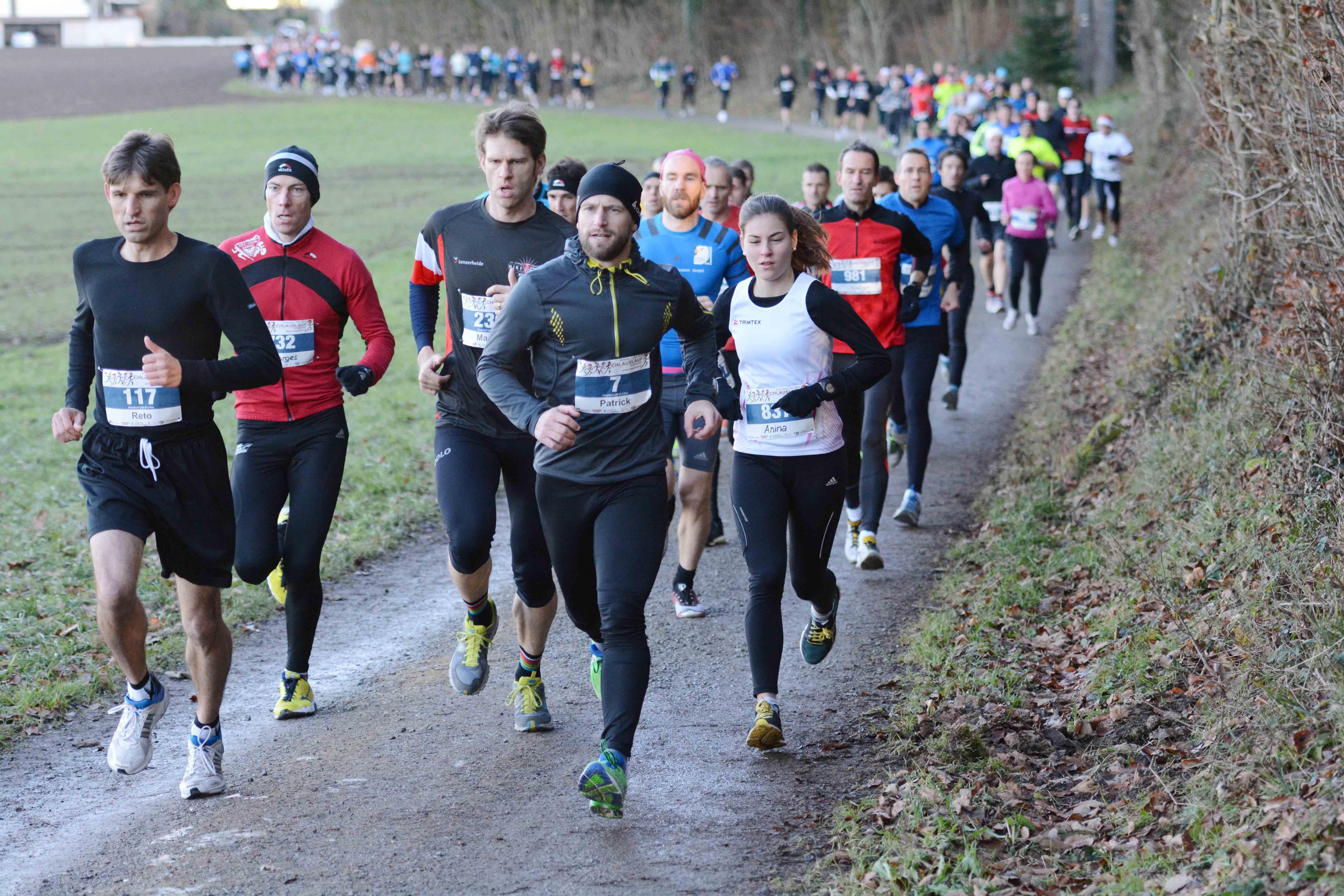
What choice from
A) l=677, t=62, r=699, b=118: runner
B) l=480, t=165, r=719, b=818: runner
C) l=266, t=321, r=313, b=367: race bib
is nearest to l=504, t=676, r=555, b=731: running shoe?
l=480, t=165, r=719, b=818: runner

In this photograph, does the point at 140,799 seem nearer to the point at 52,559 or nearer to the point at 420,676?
Result: the point at 420,676

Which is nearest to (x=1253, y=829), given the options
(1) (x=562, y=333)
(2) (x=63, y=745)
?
(1) (x=562, y=333)

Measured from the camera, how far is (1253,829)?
448 cm

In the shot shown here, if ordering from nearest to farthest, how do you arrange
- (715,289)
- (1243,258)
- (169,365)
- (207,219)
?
(169,365) → (715,289) → (1243,258) → (207,219)

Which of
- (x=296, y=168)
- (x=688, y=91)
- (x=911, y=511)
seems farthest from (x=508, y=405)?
(x=688, y=91)

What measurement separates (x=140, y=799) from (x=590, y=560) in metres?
1.97

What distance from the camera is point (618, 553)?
17.2ft

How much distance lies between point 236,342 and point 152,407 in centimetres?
38

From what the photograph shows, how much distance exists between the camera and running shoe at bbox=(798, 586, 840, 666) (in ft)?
21.6

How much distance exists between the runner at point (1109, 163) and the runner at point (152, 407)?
18.7 metres

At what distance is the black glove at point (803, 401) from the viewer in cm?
596

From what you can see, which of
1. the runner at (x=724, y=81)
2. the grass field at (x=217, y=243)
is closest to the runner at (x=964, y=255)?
the grass field at (x=217, y=243)

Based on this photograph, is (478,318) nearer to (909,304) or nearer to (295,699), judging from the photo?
(295,699)

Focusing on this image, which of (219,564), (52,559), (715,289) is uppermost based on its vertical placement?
(715,289)
